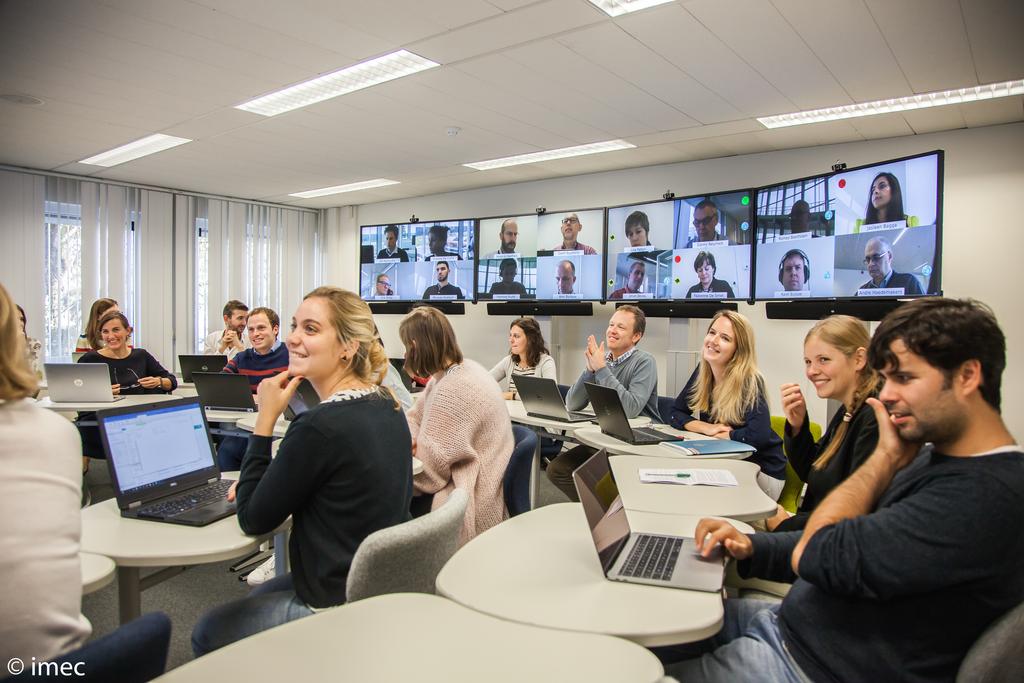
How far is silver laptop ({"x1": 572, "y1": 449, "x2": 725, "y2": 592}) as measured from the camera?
1.42 meters

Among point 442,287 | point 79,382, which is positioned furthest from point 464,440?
point 442,287

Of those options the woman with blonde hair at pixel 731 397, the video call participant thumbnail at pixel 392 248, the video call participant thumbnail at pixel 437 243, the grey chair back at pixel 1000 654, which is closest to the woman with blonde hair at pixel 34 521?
the grey chair back at pixel 1000 654

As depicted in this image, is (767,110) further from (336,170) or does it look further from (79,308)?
(79,308)

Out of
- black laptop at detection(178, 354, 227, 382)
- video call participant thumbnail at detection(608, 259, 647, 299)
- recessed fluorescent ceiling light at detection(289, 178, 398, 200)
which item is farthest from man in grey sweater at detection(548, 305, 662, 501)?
recessed fluorescent ceiling light at detection(289, 178, 398, 200)

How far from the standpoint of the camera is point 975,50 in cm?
343

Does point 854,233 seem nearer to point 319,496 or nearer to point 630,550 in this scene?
point 630,550

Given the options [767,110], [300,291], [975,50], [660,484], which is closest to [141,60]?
[660,484]

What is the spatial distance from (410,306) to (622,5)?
16.2 feet

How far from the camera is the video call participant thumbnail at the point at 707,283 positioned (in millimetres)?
5352

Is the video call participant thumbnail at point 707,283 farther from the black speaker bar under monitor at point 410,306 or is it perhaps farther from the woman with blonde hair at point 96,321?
the woman with blonde hair at point 96,321

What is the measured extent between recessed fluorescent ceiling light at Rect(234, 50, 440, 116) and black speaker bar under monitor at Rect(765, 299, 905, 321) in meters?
3.16

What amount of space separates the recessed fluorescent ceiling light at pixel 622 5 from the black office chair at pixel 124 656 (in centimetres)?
301

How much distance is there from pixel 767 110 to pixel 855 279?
4.45ft

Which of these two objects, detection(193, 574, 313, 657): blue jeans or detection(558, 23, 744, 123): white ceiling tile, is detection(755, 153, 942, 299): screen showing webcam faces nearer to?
detection(558, 23, 744, 123): white ceiling tile
